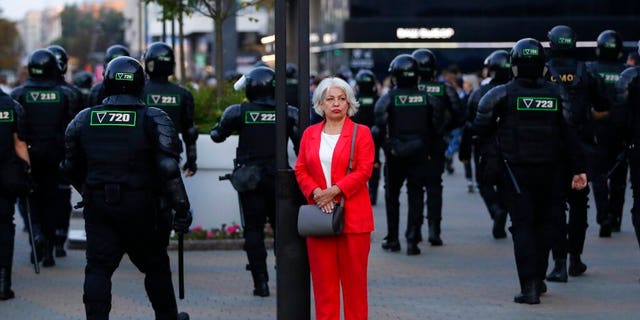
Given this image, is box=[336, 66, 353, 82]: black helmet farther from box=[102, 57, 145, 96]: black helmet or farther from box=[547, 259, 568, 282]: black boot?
box=[102, 57, 145, 96]: black helmet

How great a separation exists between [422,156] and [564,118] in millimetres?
3467

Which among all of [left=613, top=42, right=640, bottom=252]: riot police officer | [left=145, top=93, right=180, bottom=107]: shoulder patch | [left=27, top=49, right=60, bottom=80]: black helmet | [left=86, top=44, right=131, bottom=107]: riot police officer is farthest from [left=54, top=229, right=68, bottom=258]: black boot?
[left=613, top=42, right=640, bottom=252]: riot police officer

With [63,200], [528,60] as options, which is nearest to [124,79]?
[528,60]

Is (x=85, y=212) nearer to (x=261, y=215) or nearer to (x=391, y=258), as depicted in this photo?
(x=261, y=215)

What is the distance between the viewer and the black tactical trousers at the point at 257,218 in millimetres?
10461

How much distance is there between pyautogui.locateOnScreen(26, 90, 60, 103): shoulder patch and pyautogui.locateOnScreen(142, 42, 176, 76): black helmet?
95cm

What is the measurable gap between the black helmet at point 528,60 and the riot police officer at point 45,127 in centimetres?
452

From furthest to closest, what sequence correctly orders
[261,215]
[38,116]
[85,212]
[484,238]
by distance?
[484,238] < [38,116] < [261,215] < [85,212]

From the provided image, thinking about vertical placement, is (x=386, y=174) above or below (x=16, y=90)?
below

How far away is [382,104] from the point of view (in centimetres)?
1316

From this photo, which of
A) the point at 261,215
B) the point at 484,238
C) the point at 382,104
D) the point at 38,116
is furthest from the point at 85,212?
the point at 484,238

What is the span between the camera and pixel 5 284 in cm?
1036

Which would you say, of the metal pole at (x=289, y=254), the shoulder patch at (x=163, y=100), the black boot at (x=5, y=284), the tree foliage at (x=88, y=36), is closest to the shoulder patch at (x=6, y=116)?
the black boot at (x=5, y=284)

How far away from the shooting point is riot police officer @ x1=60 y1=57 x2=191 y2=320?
7.91 metres
